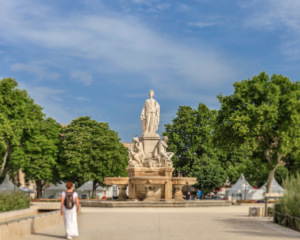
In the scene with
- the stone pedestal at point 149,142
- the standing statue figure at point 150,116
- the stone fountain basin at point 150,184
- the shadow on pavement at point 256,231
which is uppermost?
the standing statue figure at point 150,116

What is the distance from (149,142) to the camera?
2570 centimetres

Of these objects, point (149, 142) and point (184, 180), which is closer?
point (184, 180)

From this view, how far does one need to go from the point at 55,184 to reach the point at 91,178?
6552 millimetres

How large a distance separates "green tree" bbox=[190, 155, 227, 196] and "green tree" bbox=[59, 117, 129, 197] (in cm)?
961

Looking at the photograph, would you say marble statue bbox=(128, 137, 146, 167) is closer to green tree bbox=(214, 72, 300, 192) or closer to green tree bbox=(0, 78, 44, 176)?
green tree bbox=(214, 72, 300, 192)

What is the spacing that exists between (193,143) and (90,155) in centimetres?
1385

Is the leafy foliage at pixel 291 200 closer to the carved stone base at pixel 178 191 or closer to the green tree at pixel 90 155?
the carved stone base at pixel 178 191

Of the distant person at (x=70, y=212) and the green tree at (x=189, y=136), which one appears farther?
the green tree at (x=189, y=136)

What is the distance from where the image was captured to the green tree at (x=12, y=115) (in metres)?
40.4

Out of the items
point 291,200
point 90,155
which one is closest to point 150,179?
point 291,200

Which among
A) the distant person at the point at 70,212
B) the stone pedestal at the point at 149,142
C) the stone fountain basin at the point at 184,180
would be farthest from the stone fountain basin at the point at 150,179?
the distant person at the point at 70,212

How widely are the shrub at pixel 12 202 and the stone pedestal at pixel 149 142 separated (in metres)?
8.53

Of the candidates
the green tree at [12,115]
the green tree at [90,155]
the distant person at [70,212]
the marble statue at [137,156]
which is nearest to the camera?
the distant person at [70,212]

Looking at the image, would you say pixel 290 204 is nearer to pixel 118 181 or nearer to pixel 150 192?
pixel 150 192
